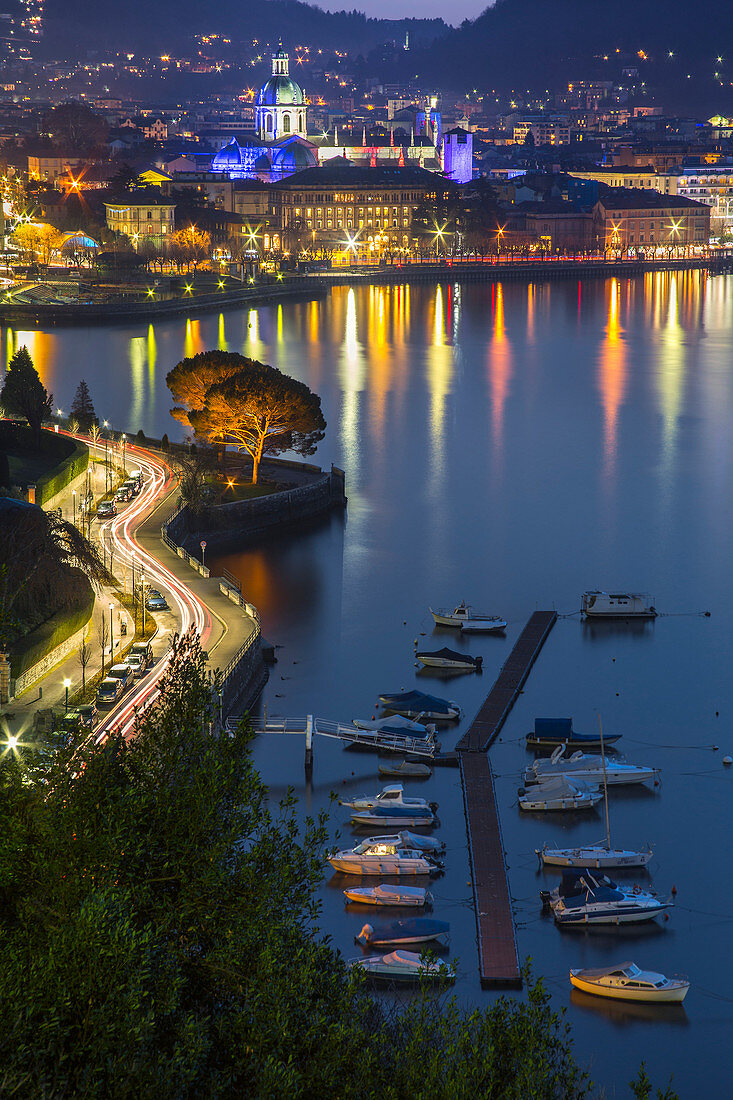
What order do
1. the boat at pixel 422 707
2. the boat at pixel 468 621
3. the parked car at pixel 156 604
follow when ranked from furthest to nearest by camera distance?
the boat at pixel 468 621
the parked car at pixel 156 604
the boat at pixel 422 707

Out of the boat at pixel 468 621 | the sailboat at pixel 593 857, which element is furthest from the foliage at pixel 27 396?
the sailboat at pixel 593 857

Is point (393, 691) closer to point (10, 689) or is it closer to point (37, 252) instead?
point (10, 689)

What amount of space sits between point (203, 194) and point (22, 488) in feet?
104

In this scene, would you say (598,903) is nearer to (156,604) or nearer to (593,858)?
(593,858)

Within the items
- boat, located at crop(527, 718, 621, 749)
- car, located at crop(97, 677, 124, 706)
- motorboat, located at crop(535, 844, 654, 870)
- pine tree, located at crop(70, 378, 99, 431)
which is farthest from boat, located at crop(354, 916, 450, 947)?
pine tree, located at crop(70, 378, 99, 431)

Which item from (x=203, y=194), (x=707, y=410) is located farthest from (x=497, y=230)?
(x=707, y=410)

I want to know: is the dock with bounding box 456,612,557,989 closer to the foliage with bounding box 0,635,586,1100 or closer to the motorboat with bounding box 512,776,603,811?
the motorboat with bounding box 512,776,603,811

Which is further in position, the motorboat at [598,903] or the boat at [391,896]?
the boat at [391,896]

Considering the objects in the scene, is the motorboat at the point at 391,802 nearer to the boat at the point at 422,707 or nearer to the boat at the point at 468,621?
the boat at the point at 422,707

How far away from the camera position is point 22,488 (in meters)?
14.7

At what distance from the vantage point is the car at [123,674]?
979 cm

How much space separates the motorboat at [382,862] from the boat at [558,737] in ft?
6.26

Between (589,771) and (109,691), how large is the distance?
2.96m

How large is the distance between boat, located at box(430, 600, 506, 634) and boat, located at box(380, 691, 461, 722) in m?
1.76
